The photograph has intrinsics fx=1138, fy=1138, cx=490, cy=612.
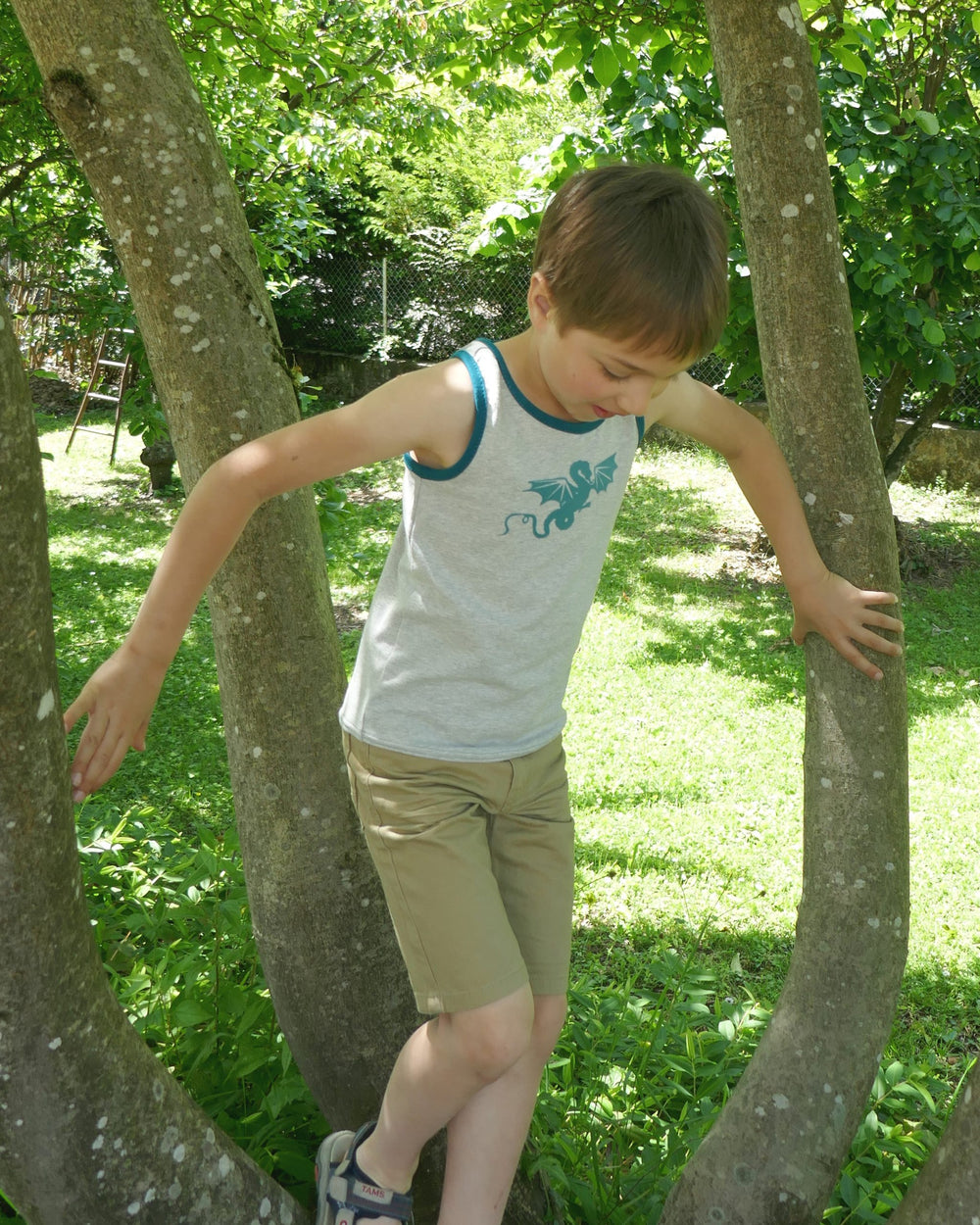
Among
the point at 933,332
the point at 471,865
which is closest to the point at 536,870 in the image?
the point at 471,865

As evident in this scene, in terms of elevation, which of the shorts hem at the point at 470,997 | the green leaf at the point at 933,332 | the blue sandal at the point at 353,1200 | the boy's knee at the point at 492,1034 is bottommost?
the blue sandal at the point at 353,1200

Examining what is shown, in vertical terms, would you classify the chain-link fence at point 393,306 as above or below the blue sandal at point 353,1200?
above

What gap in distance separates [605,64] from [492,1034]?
10.7 feet

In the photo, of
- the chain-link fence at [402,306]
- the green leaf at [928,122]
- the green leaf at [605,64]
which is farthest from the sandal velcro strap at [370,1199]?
the chain-link fence at [402,306]

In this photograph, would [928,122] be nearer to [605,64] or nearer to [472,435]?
[605,64]

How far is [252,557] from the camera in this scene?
2131 mm

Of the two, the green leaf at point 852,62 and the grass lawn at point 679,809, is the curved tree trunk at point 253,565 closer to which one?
the grass lawn at point 679,809

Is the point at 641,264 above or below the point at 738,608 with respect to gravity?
above

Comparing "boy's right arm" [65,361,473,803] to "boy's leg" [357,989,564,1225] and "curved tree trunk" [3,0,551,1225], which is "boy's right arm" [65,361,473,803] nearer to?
"curved tree trunk" [3,0,551,1225]

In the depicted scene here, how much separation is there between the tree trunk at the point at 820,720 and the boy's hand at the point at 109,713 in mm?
A: 1141

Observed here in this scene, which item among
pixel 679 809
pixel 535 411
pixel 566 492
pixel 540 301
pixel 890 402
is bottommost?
pixel 679 809

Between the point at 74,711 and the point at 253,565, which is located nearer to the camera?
the point at 74,711

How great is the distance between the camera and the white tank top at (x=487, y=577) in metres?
1.86

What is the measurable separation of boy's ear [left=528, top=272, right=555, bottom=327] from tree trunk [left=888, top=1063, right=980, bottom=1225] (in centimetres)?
128
